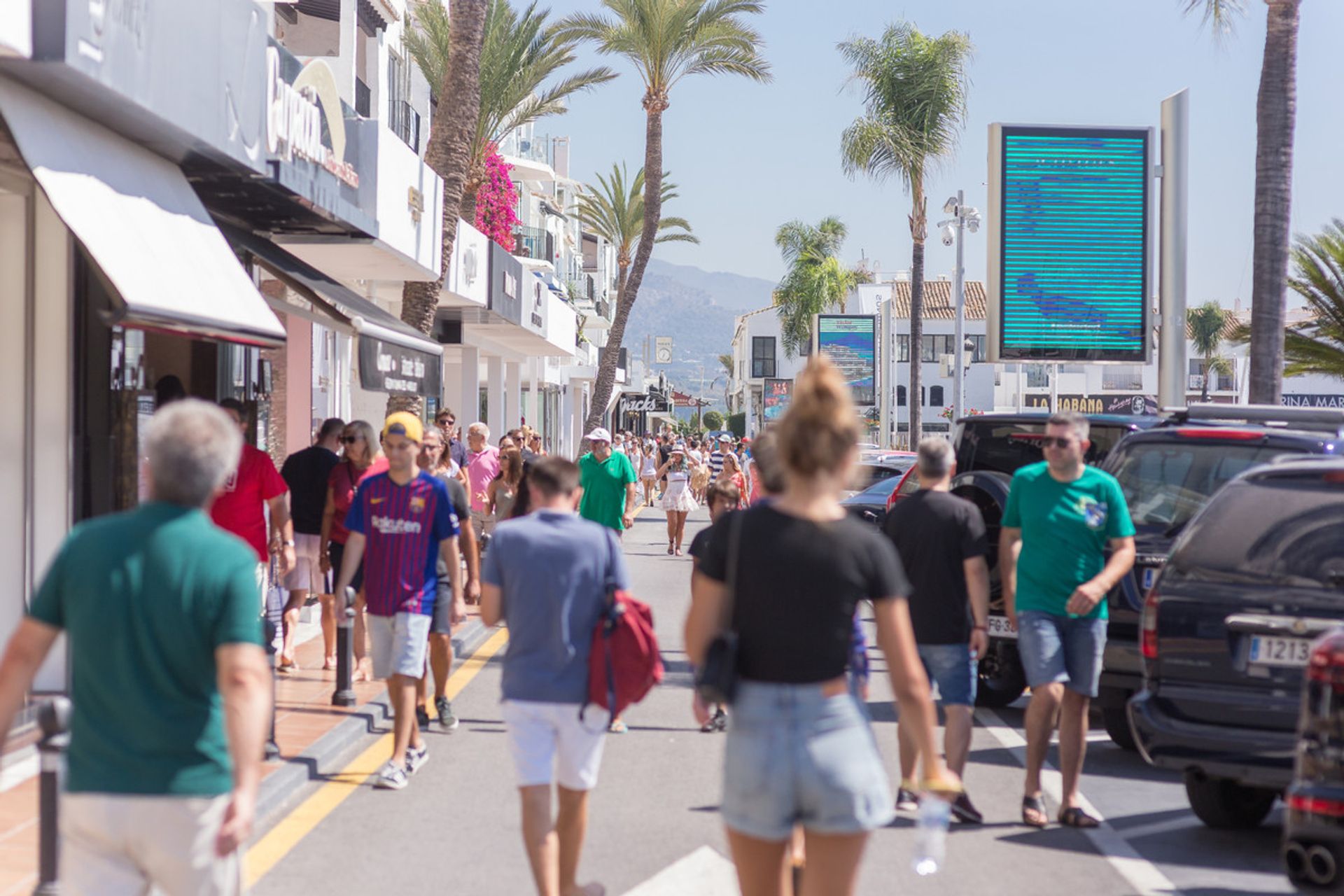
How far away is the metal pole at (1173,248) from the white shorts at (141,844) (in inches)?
589

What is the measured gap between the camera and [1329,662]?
5.17m

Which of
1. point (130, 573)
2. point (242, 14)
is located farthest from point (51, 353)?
point (130, 573)

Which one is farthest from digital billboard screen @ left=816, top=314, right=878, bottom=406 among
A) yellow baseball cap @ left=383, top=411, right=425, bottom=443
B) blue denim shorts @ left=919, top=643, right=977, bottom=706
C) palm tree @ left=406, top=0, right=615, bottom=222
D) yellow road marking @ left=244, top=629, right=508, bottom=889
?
blue denim shorts @ left=919, top=643, right=977, bottom=706

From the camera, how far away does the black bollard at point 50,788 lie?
4840mm

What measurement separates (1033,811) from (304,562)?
6488mm

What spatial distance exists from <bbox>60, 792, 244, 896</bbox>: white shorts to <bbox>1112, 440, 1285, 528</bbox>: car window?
21.1ft

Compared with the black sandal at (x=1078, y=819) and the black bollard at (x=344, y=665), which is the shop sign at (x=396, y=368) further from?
the black sandal at (x=1078, y=819)

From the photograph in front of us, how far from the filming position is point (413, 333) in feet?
43.2

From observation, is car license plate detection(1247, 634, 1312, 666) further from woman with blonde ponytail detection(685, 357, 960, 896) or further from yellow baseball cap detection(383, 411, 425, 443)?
yellow baseball cap detection(383, 411, 425, 443)

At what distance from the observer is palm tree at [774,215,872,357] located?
9019cm

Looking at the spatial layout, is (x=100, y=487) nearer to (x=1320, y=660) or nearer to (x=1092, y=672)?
(x=1092, y=672)

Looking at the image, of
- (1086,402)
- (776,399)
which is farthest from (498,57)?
(776,399)

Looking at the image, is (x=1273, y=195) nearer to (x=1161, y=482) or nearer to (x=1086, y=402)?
(x=1161, y=482)

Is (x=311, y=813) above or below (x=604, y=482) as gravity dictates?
below
